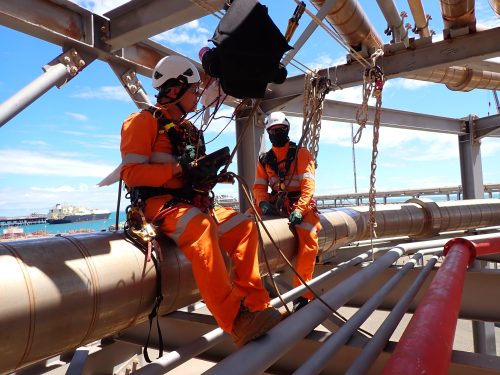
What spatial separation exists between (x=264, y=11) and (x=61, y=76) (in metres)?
2.71

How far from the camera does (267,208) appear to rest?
408 centimetres

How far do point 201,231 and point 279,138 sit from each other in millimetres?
2410

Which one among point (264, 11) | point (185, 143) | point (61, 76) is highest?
point (61, 76)

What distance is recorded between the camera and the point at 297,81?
5816 mm

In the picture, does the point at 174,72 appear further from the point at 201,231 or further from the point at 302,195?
the point at 302,195

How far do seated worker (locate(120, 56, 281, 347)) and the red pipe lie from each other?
825 millimetres

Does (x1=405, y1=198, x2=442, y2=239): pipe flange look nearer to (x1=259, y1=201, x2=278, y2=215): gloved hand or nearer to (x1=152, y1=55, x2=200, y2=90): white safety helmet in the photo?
(x1=259, y1=201, x2=278, y2=215): gloved hand

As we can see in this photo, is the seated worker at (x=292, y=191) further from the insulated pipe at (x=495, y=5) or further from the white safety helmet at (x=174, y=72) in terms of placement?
the insulated pipe at (x=495, y=5)

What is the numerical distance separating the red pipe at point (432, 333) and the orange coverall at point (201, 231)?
94 cm

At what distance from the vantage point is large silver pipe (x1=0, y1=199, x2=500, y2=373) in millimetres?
1553

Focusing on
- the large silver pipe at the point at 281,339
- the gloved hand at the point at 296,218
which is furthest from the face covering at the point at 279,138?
the large silver pipe at the point at 281,339

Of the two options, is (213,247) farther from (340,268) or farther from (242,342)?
(340,268)

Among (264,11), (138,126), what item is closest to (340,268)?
(138,126)

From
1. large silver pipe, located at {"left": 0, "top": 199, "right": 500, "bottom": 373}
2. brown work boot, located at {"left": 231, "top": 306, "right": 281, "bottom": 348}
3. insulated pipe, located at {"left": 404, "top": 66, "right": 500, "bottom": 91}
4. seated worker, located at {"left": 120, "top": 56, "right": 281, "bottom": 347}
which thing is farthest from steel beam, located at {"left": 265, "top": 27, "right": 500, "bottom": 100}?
brown work boot, located at {"left": 231, "top": 306, "right": 281, "bottom": 348}
